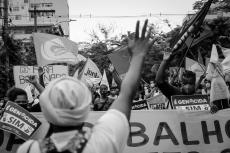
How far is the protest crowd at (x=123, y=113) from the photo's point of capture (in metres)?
1.76

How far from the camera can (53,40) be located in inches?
372

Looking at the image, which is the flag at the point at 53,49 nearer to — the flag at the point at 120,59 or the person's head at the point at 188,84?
the flag at the point at 120,59

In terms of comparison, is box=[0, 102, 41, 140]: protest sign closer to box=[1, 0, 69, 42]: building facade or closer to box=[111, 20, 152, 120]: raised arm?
box=[111, 20, 152, 120]: raised arm

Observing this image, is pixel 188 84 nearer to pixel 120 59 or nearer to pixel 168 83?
pixel 168 83

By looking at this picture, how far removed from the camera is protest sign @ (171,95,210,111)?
214 inches

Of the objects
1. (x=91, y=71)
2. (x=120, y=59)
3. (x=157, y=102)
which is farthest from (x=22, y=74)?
(x=157, y=102)

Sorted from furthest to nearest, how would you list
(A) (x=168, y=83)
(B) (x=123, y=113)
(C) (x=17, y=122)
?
1. (A) (x=168, y=83)
2. (C) (x=17, y=122)
3. (B) (x=123, y=113)

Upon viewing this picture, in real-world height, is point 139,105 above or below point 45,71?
above

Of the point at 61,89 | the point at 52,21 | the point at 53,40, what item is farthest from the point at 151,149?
the point at 52,21

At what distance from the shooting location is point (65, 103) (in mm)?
1730

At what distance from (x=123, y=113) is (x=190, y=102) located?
389cm

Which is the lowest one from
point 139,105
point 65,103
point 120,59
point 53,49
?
point 139,105

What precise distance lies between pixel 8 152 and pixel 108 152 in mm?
3171

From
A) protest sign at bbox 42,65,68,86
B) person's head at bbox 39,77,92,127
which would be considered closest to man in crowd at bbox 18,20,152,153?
person's head at bbox 39,77,92,127
